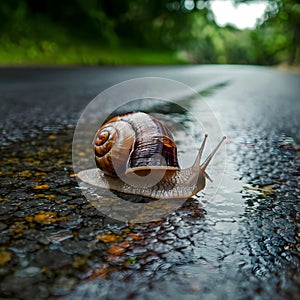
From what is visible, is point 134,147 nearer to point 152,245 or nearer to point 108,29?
point 152,245

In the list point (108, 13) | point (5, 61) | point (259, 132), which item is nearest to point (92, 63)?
point (5, 61)

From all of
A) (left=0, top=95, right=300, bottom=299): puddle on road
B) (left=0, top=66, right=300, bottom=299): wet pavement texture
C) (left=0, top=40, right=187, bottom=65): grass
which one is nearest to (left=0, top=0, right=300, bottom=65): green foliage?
(left=0, top=40, right=187, bottom=65): grass

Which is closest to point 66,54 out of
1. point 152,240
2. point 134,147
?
point 134,147

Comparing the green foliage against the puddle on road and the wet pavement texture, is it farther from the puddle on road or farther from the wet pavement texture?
the puddle on road

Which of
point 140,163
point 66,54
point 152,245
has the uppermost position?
point 66,54

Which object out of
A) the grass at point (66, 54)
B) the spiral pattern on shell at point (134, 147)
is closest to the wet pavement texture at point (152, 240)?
the spiral pattern on shell at point (134, 147)

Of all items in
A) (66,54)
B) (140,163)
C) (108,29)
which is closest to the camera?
(140,163)

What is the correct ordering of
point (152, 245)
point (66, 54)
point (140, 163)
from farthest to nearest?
point (66, 54) < point (140, 163) < point (152, 245)
